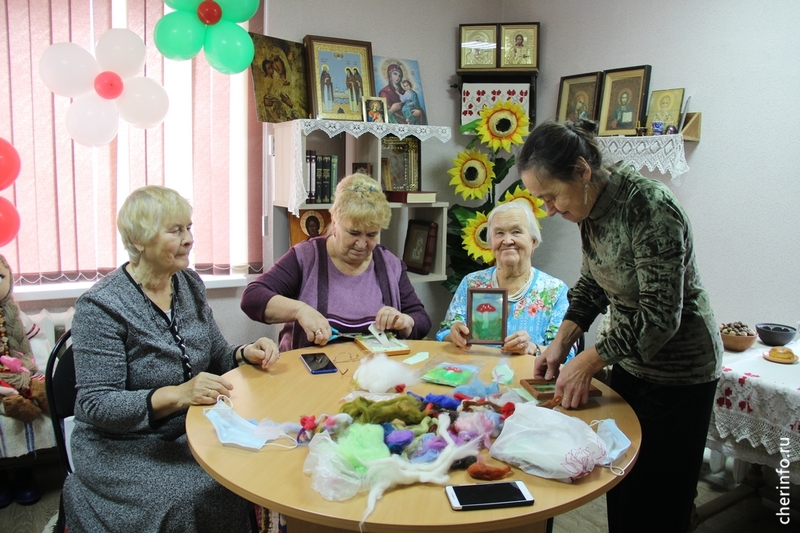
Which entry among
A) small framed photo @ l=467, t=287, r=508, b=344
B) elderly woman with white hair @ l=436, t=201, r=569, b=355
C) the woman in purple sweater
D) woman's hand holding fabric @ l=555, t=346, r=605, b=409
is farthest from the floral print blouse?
woman's hand holding fabric @ l=555, t=346, r=605, b=409

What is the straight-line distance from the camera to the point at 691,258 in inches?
59.4

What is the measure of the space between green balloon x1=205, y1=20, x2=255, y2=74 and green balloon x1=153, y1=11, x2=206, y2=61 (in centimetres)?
6

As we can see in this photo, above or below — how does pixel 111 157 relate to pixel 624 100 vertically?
below

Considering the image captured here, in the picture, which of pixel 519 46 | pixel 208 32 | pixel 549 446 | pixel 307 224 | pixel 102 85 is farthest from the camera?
pixel 519 46

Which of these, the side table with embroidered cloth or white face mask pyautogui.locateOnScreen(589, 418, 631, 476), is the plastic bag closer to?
white face mask pyautogui.locateOnScreen(589, 418, 631, 476)

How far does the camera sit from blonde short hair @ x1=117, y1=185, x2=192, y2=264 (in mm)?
1711

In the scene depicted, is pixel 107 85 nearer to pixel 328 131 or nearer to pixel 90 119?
pixel 90 119

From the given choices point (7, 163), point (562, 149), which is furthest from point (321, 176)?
point (562, 149)

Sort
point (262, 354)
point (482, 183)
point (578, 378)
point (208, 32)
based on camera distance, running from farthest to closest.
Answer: point (482, 183) < point (208, 32) < point (262, 354) < point (578, 378)

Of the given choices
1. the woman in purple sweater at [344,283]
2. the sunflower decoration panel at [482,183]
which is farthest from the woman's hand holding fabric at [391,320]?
the sunflower decoration panel at [482,183]

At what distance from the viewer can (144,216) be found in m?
1.72

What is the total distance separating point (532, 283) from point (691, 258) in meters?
0.97

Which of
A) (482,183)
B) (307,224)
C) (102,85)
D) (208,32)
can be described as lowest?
(307,224)

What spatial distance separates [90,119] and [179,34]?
20.5 inches
